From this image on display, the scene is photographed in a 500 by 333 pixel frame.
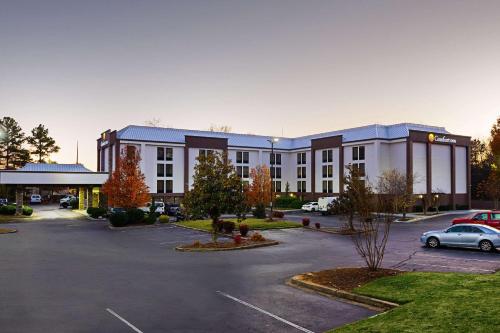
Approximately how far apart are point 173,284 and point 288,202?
57.6 metres

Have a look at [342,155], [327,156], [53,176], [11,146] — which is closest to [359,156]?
[342,155]

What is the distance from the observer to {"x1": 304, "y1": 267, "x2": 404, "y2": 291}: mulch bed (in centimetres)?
1426

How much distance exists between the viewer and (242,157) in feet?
246

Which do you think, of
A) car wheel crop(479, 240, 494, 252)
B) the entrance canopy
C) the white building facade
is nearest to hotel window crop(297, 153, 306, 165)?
the white building facade

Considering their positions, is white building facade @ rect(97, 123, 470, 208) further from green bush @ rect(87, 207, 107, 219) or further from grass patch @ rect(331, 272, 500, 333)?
grass patch @ rect(331, 272, 500, 333)

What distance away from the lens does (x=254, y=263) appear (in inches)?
783

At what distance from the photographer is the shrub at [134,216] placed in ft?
133

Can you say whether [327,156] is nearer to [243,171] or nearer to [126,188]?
[243,171]

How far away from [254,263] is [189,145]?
48.2m

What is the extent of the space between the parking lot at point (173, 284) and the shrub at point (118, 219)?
1035cm

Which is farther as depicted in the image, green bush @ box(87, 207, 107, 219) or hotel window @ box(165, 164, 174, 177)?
hotel window @ box(165, 164, 174, 177)

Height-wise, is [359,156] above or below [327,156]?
below

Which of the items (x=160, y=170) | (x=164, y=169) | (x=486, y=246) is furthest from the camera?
(x=164, y=169)

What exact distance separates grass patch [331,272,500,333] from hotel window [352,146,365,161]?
51.3 metres
